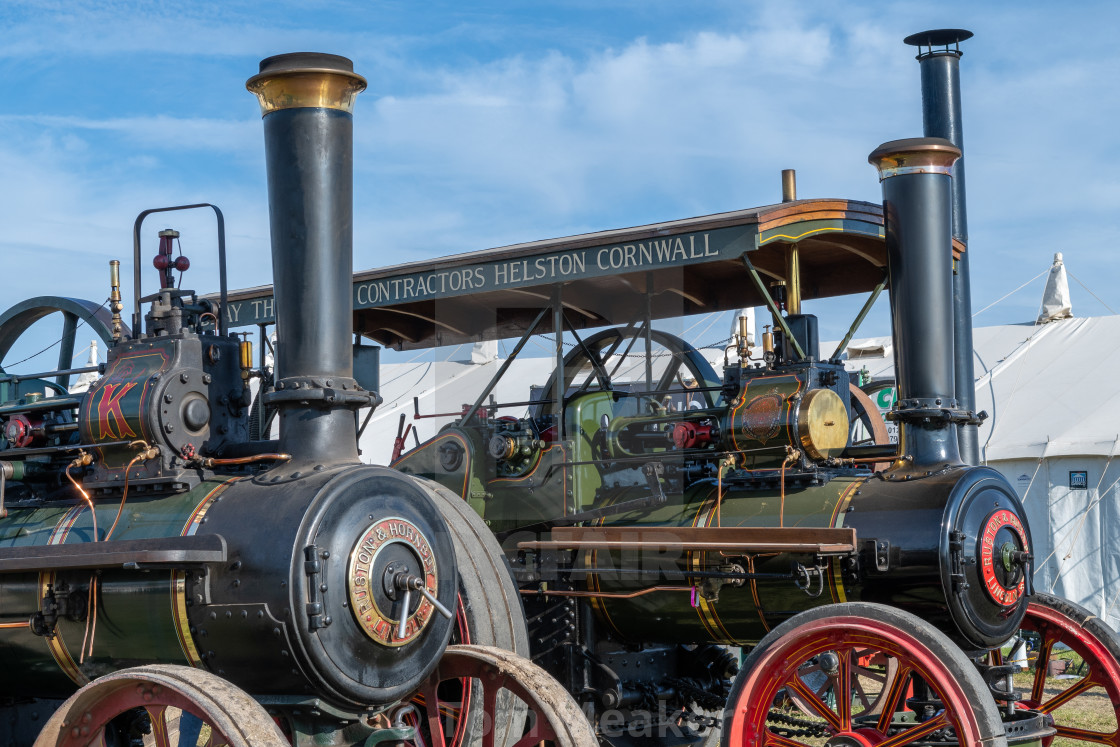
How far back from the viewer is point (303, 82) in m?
3.88

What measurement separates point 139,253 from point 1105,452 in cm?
782

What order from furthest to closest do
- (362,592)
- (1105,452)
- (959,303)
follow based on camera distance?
(1105,452)
(959,303)
(362,592)

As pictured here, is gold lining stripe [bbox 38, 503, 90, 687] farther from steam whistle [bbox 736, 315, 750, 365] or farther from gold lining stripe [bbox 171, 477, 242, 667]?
steam whistle [bbox 736, 315, 750, 365]

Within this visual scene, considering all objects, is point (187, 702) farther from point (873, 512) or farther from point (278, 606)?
point (873, 512)

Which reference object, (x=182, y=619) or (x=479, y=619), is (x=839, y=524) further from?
(x=182, y=619)

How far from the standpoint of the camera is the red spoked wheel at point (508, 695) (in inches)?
151

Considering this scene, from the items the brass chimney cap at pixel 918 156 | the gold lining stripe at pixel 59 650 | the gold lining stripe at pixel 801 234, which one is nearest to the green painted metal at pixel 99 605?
the gold lining stripe at pixel 59 650

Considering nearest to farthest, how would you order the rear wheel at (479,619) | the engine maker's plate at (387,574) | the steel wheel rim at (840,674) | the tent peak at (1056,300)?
the engine maker's plate at (387,574) < the steel wheel rim at (840,674) < the rear wheel at (479,619) < the tent peak at (1056,300)

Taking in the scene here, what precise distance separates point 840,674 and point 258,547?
2.02m

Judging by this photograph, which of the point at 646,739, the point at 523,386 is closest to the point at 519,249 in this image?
the point at 646,739

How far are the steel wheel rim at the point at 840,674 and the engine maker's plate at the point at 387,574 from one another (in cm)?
117

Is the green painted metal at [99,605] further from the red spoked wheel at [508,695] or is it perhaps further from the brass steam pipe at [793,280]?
the brass steam pipe at [793,280]

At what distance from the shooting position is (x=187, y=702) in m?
3.35

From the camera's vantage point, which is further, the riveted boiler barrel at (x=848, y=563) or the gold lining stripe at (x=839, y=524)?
the gold lining stripe at (x=839, y=524)
